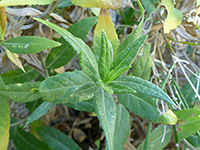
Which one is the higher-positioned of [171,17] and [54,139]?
[171,17]

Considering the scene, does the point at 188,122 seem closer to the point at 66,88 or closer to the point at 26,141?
the point at 66,88

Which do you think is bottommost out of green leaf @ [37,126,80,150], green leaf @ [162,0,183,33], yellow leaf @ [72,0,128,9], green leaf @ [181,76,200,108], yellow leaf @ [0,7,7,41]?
green leaf @ [37,126,80,150]

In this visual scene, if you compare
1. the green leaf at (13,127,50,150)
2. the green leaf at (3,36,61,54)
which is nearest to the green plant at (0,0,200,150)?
the green leaf at (3,36,61,54)

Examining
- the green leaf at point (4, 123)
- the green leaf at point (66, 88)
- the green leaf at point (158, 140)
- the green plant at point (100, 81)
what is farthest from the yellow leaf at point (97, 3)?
the green leaf at point (158, 140)

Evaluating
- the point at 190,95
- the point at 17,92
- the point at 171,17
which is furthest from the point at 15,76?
the point at 190,95

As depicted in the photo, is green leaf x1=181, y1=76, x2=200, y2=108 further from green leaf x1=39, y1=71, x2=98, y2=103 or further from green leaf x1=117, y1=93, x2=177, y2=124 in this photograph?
green leaf x1=39, y1=71, x2=98, y2=103

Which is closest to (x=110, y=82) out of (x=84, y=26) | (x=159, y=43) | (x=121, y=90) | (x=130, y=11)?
(x=121, y=90)
